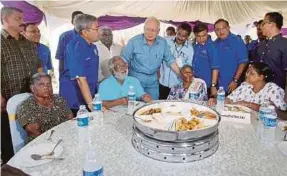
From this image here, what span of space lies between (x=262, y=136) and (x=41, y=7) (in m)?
4.09

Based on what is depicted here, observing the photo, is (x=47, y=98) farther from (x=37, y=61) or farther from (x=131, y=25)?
(x=131, y=25)

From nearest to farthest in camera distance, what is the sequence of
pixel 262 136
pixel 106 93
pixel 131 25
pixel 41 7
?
pixel 262 136 < pixel 106 93 < pixel 41 7 < pixel 131 25

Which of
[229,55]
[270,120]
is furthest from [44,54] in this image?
[270,120]

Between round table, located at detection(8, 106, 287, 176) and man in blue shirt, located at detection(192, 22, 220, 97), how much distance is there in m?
1.47

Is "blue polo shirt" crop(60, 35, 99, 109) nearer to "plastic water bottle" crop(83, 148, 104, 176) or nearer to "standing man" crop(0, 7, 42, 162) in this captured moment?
"standing man" crop(0, 7, 42, 162)

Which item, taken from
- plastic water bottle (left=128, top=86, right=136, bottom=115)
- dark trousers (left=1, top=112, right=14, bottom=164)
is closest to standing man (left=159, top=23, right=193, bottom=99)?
plastic water bottle (left=128, top=86, right=136, bottom=115)

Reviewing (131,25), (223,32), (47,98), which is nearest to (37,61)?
(47,98)

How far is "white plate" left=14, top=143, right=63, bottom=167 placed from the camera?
1.33 metres

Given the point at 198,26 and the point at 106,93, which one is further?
the point at 198,26

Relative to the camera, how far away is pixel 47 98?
2.10 metres

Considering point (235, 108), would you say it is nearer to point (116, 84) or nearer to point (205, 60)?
point (116, 84)

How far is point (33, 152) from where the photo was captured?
56.5 inches

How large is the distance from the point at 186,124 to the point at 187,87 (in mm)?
1168

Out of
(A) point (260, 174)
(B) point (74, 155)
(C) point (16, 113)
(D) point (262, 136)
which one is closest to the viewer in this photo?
(A) point (260, 174)
